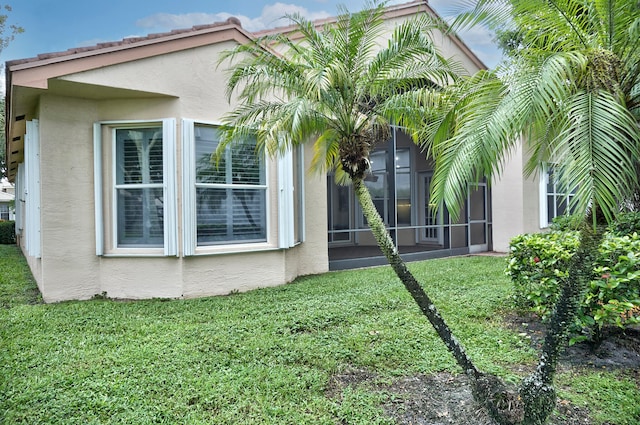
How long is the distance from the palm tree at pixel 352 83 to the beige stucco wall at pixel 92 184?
2.52 meters

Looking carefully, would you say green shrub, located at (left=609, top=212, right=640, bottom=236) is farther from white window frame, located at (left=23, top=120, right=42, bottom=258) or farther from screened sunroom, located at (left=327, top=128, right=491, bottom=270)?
white window frame, located at (left=23, top=120, right=42, bottom=258)

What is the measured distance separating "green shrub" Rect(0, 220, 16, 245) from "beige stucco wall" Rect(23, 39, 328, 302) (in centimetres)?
1746

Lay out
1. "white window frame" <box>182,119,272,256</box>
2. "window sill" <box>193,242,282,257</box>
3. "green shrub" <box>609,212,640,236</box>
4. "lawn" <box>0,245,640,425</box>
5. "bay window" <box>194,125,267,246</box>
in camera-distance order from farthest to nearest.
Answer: "bay window" <box>194,125,267,246</box>, "window sill" <box>193,242,282,257</box>, "green shrub" <box>609,212,640,236</box>, "white window frame" <box>182,119,272,256</box>, "lawn" <box>0,245,640,425</box>

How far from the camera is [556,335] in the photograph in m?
2.79

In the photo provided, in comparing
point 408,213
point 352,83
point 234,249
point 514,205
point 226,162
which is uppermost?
point 352,83

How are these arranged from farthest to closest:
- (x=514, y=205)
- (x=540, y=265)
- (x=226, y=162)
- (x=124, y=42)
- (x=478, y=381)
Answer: (x=514, y=205), (x=226, y=162), (x=124, y=42), (x=540, y=265), (x=478, y=381)

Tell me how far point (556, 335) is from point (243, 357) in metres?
3.08

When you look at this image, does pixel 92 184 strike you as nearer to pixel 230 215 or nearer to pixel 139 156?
pixel 139 156

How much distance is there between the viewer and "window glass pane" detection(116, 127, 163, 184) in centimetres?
713

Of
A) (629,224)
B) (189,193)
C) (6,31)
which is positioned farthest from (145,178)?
(6,31)

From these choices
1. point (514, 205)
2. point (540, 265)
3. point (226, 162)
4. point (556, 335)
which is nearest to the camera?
point (556, 335)

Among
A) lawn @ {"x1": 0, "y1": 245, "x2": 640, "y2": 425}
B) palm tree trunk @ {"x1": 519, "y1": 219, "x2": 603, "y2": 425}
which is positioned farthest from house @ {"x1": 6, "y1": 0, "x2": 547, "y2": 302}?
palm tree trunk @ {"x1": 519, "y1": 219, "x2": 603, "y2": 425}

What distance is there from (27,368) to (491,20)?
5.59 meters

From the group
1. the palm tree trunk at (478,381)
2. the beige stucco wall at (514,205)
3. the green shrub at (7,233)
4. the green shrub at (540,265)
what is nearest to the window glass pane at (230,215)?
the palm tree trunk at (478,381)
